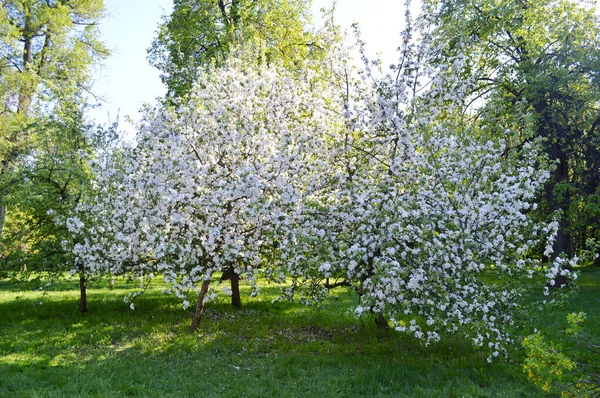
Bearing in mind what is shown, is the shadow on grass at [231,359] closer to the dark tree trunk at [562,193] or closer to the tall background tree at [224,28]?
the dark tree trunk at [562,193]

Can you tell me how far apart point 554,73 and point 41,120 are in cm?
1818

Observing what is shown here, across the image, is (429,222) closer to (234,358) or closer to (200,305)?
(234,358)

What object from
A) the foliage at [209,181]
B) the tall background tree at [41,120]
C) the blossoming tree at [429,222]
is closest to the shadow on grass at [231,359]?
the blossoming tree at [429,222]

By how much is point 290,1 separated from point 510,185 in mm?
19046

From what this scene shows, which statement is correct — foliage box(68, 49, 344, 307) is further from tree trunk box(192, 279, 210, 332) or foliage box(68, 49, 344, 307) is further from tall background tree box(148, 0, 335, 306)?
tall background tree box(148, 0, 335, 306)

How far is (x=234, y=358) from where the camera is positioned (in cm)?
912

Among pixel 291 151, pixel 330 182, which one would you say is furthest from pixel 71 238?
pixel 330 182

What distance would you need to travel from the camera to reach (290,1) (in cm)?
2348

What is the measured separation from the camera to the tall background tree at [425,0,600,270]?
15.5 metres

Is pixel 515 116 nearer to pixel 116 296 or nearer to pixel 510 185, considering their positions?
pixel 510 185

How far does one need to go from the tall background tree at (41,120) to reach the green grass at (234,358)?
213cm

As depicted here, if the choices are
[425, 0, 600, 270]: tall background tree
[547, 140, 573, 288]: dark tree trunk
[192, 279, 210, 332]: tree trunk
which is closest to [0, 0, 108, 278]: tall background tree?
[192, 279, 210, 332]: tree trunk

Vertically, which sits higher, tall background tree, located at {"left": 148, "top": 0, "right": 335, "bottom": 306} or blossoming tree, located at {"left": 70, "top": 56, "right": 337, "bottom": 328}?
tall background tree, located at {"left": 148, "top": 0, "right": 335, "bottom": 306}

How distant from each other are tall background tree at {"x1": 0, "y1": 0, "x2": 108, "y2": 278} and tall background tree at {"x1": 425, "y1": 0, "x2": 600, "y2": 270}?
509 inches
